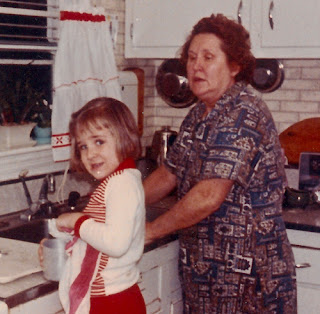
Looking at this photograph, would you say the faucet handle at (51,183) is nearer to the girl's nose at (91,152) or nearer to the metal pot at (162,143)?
the metal pot at (162,143)

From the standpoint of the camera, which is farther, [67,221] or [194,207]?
[194,207]

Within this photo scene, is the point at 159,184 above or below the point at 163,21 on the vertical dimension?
below

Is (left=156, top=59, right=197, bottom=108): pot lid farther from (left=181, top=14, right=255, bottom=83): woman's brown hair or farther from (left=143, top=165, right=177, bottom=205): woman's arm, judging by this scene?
(left=181, top=14, right=255, bottom=83): woman's brown hair

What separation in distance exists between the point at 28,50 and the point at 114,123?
123 centimetres

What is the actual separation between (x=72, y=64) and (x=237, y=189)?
1.06m

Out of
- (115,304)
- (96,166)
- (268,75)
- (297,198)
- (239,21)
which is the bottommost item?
(115,304)

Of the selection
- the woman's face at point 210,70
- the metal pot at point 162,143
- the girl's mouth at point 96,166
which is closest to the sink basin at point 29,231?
the girl's mouth at point 96,166

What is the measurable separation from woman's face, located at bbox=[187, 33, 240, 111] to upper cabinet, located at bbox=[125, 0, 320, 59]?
2.29 feet

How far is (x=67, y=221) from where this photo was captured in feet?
6.15

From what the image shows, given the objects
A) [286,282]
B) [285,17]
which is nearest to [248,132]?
[286,282]

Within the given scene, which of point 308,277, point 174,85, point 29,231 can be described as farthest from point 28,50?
point 308,277

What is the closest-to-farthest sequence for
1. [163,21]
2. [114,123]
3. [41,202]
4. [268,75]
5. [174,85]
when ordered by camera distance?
[114,123] < [41,202] < [163,21] < [268,75] < [174,85]

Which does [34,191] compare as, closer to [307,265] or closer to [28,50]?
[28,50]

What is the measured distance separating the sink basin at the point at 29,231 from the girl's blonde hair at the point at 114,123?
76cm
